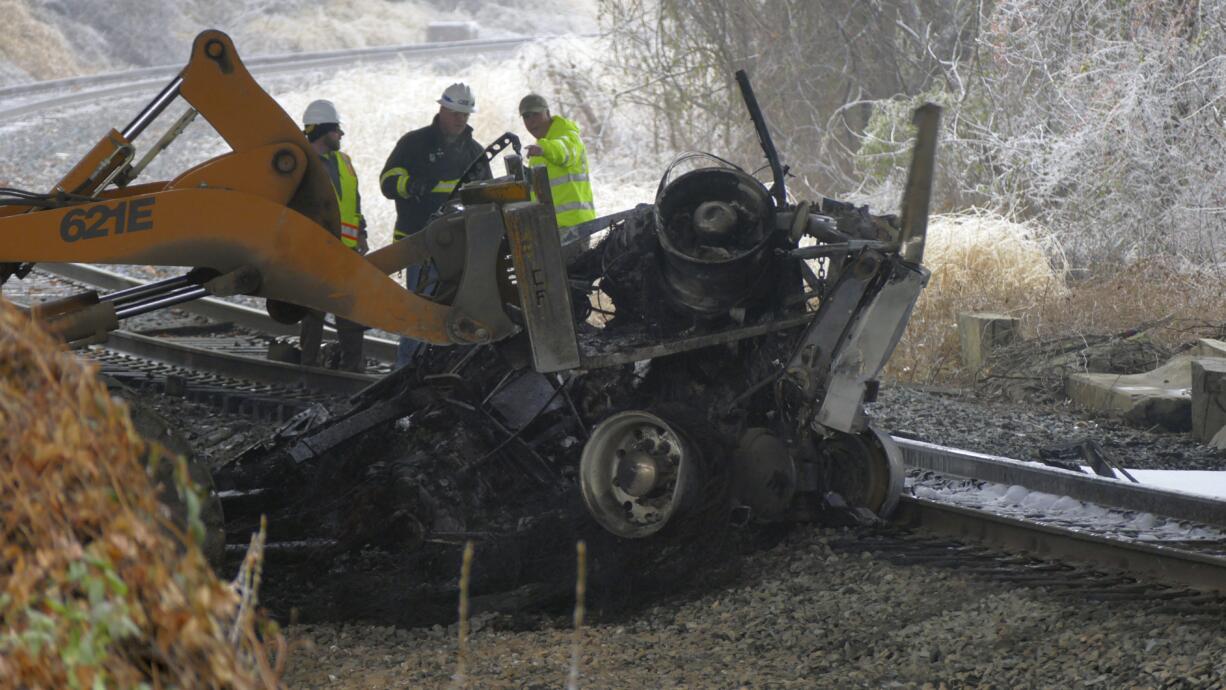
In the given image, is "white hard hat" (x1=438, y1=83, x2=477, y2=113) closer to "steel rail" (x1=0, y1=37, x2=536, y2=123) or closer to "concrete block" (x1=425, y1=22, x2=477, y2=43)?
"steel rail" (x1=0, y1=37, x2=536, y2=123)

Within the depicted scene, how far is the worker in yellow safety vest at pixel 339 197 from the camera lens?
9789mm

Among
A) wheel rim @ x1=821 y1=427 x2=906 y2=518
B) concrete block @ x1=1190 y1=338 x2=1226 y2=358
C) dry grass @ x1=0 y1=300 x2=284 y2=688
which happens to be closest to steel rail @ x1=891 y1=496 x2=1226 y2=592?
wheel rim @ x1=821 y1=427 x2=906 y2=518

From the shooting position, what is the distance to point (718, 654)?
15.8 ft

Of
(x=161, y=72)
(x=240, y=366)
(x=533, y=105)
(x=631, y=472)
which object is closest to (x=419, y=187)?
(x=533, y=105)

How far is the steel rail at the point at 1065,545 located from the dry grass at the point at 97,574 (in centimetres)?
384

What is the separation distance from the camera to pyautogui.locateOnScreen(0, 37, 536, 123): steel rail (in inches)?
959

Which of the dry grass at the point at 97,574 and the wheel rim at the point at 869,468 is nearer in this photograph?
the dry grass at the point at 97,574

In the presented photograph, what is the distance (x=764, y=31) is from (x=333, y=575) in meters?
15.6

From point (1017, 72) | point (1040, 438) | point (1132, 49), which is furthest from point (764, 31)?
point (1040, 438)

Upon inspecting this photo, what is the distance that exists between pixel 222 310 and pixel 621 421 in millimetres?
7469

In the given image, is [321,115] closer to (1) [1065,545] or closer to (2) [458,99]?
(2) [458,99]

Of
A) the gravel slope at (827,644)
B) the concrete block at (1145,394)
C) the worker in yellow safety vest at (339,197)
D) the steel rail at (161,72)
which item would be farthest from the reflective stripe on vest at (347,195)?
the steel rail at (161,72)

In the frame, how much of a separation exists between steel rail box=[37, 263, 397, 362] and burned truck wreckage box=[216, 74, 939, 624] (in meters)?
3.99

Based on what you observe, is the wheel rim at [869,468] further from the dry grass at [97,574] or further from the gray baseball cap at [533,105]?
the gray baseball cap at [533,105]
